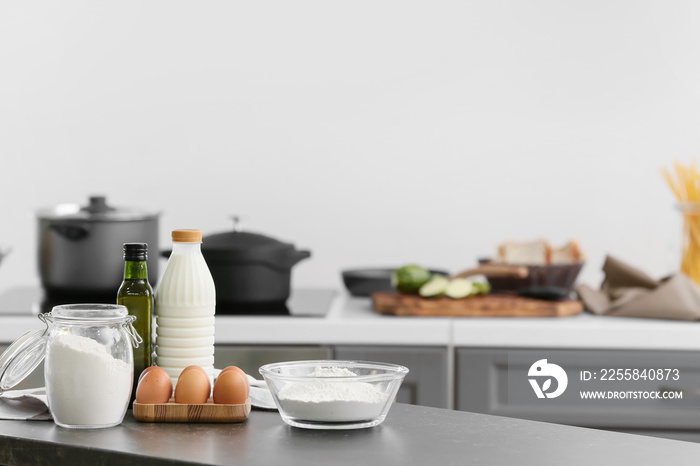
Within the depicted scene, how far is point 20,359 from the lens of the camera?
1349mm

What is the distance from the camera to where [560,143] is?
126 inches

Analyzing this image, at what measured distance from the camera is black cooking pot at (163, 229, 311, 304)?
2623 millimetres

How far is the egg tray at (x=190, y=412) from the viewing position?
4.53 ft

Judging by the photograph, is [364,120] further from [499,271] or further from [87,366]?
[87,366]

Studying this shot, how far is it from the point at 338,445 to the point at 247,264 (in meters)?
1.44

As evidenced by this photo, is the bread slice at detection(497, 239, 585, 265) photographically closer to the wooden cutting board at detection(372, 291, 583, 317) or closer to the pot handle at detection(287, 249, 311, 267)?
the wooden cutting board at detection(372, 291, 583, 317)

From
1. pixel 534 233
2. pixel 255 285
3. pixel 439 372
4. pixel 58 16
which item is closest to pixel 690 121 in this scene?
pixel 534 233

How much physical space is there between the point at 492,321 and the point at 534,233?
71cm

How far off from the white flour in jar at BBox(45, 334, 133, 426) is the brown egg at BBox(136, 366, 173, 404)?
64 millimetres

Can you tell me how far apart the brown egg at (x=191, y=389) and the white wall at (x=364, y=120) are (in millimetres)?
1870

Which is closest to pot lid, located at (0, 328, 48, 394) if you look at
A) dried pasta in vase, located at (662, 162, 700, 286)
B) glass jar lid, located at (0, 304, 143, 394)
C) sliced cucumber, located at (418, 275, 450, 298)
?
glass jar lid, located at (0, 304, 143, 394)

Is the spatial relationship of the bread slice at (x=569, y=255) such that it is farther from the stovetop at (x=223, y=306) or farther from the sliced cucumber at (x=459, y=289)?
the stovetop at (x=223, y=306)

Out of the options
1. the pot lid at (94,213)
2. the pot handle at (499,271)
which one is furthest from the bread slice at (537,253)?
the pot lid at (94,213)

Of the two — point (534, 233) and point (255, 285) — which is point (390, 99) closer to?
point (534, 233)
